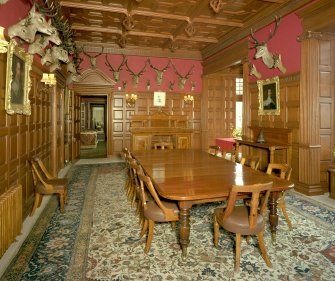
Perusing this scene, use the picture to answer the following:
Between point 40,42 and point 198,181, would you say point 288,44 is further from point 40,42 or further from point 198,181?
point 40,42

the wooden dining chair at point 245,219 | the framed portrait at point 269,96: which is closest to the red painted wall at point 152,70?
the framed portrait at point 269,96

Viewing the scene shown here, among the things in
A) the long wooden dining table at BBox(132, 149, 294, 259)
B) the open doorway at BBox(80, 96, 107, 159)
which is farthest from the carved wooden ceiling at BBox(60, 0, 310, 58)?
the open doorway at BBox(80, 96, 107, 159)

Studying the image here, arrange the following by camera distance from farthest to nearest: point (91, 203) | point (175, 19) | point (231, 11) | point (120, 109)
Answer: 1. point (120, 109)
2. point (175, 19)
3. point (231, 11)
4. point (91, 203)

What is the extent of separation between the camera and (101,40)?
9.72m

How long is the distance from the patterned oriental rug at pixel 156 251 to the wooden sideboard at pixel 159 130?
539 centimetres

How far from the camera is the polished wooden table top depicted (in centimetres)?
264

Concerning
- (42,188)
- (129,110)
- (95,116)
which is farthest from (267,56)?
Result: (95,116)

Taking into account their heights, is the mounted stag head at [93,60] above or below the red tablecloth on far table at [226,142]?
above

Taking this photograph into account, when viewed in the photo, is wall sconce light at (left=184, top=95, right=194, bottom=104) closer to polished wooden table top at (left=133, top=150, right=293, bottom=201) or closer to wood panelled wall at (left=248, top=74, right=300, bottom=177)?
wood panelled wall at (left=248, top=74, right=300, bottom=177)

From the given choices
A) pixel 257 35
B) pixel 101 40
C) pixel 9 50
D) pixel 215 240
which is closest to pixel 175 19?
pixel 257 35

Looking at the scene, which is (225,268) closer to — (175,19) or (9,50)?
(9,50)

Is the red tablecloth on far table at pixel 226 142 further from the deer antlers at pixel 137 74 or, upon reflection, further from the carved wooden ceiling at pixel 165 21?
the deer antlers at pixel 137 74

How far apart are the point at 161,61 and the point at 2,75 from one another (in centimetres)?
831

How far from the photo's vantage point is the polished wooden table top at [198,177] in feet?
8.68
